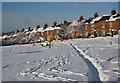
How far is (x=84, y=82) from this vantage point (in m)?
4.72

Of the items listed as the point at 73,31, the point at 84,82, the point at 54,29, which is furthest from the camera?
the point at 54,29

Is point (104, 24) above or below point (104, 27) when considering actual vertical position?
above

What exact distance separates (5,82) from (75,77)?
2.28 m

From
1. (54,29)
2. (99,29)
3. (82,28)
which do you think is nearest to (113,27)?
(99,29)

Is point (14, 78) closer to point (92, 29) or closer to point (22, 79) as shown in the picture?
point (22, 79)

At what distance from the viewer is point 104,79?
4.85 meters

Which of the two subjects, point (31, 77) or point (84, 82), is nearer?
point (84, 82)

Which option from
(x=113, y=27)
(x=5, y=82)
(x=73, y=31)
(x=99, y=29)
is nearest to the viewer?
(x=5, y=82)

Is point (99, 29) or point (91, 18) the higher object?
point (91, 18)

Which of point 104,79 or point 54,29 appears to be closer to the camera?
A: point 104,79

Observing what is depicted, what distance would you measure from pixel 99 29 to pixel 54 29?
838 inches

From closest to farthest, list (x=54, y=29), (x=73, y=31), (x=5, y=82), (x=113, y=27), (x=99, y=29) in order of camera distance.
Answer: (x=5, y=82) → (x=113, y=27) → (x=99, y=29) → (x=73, y=31) → (x=54, y=29)

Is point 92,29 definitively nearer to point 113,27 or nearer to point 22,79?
point 113,27

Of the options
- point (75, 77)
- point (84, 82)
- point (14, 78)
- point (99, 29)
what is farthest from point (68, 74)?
point (99, 29)
